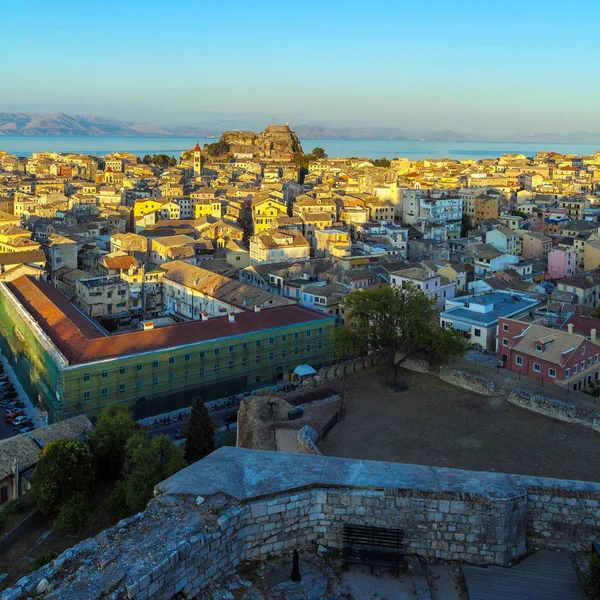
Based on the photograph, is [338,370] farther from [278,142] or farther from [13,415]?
[278,142]

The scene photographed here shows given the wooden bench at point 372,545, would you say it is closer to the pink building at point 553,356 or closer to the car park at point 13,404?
the pink building at point 553,356

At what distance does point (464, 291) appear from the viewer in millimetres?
34281

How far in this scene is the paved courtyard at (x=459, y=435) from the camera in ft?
36.2

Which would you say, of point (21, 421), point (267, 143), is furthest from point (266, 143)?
point (21, 421)

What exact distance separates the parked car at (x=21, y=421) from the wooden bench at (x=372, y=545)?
17620mm

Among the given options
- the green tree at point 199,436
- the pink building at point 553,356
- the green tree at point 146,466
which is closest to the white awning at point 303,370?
the green tree at point 199,436

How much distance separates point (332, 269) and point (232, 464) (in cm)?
2793

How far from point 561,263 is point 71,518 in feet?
112

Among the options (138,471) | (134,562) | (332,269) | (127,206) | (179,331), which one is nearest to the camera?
(134,562)

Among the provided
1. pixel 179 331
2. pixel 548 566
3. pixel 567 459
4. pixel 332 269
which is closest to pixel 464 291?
pixel 332 269

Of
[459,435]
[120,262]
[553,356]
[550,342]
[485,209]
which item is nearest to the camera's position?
[459,435]

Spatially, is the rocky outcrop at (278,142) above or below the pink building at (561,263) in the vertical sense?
above

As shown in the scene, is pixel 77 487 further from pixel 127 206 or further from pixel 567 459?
pixel 127 206

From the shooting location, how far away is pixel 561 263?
39125 mm
